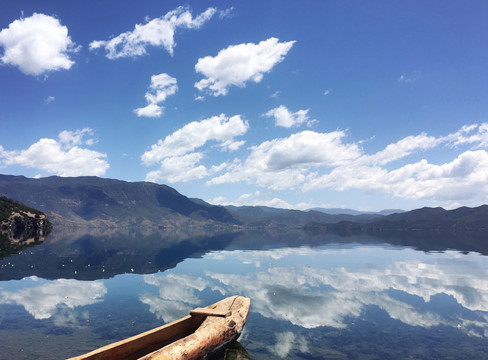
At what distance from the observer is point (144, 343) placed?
39.8ft

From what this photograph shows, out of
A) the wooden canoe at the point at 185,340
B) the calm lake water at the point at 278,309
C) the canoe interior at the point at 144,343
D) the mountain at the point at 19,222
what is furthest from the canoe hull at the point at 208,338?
the mountain at the point at 19,222

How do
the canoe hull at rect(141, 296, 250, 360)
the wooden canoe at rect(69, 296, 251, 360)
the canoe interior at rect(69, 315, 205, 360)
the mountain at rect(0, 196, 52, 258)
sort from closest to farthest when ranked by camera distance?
the canoe hull at rect(141, 296, 250, 360) < the wooden canoe at rect(69, 296, 251, 360) < the canoe interior at rect(69, 315, 205, 360) < the mountain at rect(0, 196, 52, 258)

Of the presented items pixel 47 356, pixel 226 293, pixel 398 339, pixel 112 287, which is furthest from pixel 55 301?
pixel 398 339

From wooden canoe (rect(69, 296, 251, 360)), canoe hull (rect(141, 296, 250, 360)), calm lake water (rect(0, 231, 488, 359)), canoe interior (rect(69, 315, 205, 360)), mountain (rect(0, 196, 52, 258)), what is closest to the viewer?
canoe hull (rect(141, 296, 250, 360))

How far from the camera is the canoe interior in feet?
34.2

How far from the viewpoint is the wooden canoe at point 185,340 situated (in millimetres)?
10273

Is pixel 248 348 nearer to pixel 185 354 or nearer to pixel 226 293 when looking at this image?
pixel 185 354

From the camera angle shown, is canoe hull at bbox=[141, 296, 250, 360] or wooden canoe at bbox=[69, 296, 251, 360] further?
wooden canoe at bbox=[69, 296, 251, 360]

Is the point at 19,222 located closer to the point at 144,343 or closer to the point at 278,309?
the point at 278,309

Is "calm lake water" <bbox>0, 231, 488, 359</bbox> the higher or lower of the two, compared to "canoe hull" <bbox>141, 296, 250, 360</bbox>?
lower

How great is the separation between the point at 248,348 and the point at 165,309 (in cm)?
1150

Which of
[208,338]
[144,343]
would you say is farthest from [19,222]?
[208,338]

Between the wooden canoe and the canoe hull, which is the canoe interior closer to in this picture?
the wooden canoe

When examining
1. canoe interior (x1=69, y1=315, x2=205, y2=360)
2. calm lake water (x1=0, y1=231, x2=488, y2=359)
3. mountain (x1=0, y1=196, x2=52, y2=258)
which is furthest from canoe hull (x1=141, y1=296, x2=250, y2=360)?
mountain (x1=0, y1=196, x2=52, y2=258)
